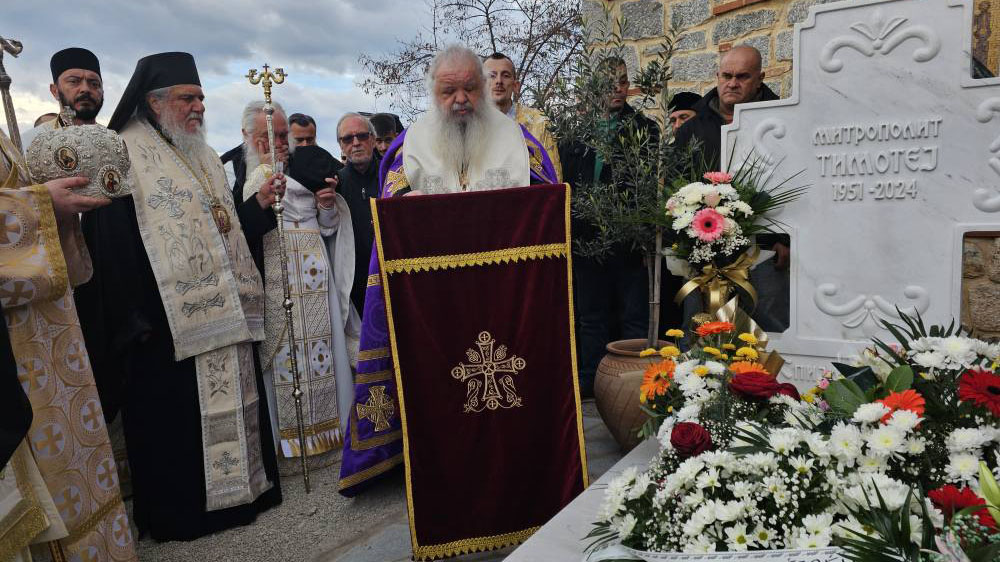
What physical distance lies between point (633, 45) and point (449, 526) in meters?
4.14

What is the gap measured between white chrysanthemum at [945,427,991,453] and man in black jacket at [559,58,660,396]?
9.05 feet

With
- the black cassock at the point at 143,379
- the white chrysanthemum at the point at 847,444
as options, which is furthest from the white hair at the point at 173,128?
the white chrysanthemum at the point at 847,444

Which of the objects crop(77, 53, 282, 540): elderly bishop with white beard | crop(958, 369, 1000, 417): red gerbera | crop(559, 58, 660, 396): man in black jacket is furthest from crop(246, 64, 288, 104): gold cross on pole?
crop(958, 369, 1000, 417): red gerbera

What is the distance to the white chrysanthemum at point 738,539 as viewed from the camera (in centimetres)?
152

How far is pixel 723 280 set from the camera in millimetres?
3178

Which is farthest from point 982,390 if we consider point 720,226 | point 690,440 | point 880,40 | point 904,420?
point 880,40

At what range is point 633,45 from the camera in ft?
17.7

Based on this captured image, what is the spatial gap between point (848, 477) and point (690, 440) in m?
0.38

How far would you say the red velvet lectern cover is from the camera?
8.90 feet

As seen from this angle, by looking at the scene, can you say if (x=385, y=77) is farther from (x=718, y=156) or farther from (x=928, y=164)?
(x=928, y=164)

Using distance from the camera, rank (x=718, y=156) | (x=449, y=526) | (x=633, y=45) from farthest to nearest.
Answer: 1. (x=633, y=45)
2. (x=718, y=156)
3. (x=449, y=526)

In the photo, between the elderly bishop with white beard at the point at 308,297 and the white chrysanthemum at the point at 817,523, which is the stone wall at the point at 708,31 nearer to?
the elderly bishop with white beard at the point at 308,297

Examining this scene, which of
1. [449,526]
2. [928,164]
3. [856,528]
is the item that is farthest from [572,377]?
[928,164]

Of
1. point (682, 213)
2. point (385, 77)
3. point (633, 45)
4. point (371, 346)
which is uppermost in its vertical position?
point (385, 77)
